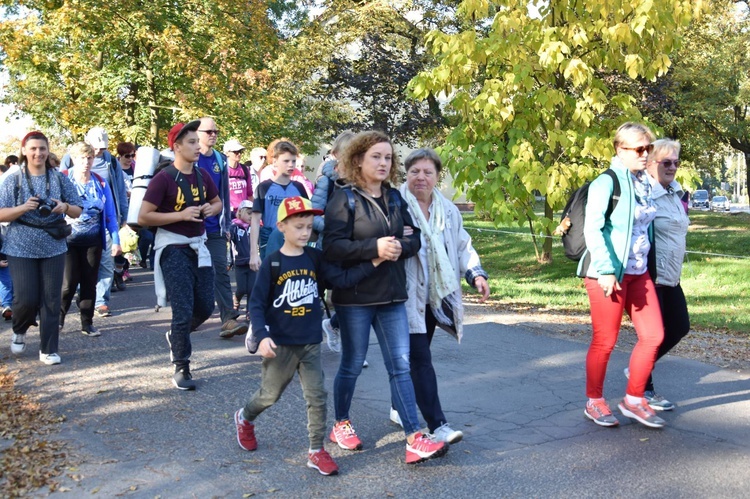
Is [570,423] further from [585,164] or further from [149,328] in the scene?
[585,164]

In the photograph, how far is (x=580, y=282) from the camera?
14.0 meters

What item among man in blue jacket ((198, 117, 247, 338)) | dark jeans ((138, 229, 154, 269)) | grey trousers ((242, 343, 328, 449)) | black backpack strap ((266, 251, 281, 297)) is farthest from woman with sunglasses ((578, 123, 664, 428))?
dark jeans ((138, 229, 154, 269))

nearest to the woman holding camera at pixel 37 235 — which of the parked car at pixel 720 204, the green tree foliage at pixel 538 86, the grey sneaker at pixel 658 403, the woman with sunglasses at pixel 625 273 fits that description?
the woman with sunglasses at pixel 625 273

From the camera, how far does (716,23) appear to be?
29.9m

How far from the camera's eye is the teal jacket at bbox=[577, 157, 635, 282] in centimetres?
539

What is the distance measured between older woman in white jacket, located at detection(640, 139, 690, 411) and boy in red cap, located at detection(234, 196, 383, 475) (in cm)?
227

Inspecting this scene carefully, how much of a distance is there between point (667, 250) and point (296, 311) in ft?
9.04

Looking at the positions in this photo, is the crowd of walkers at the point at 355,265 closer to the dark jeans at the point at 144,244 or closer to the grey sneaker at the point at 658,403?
the grey sneaker at the point at 658,403

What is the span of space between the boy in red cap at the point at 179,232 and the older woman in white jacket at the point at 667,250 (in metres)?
3.30

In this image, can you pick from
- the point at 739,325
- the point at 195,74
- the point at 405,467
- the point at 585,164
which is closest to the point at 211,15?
the point at 195,74

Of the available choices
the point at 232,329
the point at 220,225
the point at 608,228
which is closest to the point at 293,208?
the point at 608,228

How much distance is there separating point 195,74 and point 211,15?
211cm

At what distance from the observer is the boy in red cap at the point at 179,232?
A: 6383 millimetres

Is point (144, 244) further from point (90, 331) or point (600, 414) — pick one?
point (600, 414)
